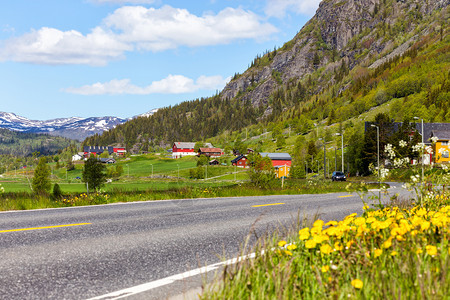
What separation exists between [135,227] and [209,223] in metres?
1.63

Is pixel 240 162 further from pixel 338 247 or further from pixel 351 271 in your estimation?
pixel 351 271

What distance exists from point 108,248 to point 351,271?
389cm

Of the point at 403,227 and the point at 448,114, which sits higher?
the point at 448,114

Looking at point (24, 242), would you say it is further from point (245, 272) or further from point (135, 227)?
point (245, 272)

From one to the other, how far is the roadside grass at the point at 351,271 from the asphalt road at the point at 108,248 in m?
0.46

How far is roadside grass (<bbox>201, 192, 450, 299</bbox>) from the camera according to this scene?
9.98 ft

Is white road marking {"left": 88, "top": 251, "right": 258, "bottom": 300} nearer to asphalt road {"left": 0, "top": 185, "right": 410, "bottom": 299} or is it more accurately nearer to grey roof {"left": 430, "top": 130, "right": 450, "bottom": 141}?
asphalt road {"left": 0, "top": 185, "right": 410, "bottom": 299}

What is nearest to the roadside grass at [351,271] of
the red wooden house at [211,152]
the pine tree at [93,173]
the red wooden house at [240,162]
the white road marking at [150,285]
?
the white road marking at [150,285]

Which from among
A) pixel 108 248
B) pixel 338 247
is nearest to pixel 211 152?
pixel 108 248

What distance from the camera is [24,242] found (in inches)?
253

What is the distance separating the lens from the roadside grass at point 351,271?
120 inches

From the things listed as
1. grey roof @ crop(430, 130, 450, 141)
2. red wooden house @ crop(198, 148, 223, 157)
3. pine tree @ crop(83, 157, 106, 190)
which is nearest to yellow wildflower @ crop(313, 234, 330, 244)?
pine tree @ crop(83, 157, 106, 190)

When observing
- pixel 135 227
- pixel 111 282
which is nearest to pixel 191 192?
pixel 135 227

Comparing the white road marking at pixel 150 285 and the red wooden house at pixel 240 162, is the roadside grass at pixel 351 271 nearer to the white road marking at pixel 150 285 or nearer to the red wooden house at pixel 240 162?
the white road marking at pixel 150 285
